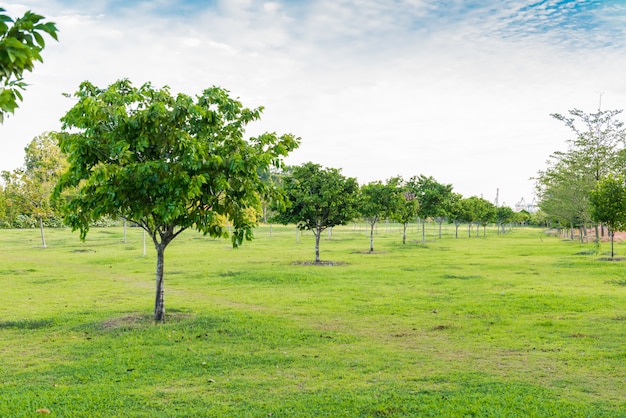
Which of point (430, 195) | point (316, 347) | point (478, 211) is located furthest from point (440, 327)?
point (478, 211)

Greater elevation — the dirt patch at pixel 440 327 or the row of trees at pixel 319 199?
the row of trees at pixel 319 199

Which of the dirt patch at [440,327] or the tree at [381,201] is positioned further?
the tree at [381,201]

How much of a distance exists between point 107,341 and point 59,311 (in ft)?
15.5

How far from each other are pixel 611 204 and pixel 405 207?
2046 centimetres

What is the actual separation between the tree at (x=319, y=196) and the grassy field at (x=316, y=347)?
6.92 meters

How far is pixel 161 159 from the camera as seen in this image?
12.2m

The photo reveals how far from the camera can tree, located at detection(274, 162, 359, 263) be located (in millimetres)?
28750

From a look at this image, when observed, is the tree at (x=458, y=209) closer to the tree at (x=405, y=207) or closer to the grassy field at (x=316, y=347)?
the tree at (x=405, y=207)

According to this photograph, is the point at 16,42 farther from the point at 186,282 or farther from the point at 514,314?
the point at 186,282

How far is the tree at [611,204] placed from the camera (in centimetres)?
2811

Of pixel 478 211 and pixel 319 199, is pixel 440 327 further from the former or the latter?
pixel 478 211

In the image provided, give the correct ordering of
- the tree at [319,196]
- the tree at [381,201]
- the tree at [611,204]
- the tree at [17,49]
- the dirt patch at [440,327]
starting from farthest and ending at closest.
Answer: the tree at [381,201], the tree at [319,196], the tree at [611,204], the dirt patch at [440,327], the tree at [17,49]

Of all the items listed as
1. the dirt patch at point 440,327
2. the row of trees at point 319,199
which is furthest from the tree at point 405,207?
the dirt patch at point 440,327

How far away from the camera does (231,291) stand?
19328 millimetres
